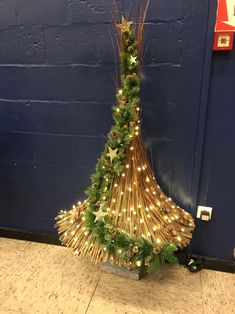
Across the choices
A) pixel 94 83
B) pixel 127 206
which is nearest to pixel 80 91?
pixel 94 83

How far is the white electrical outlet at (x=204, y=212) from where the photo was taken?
60.6 inches

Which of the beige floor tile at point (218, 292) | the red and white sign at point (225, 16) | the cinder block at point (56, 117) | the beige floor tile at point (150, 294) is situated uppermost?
the red and white sign at point (225, 16)

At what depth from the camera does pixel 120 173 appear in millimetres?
1318

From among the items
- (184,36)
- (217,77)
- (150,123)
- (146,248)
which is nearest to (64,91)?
(150,123)

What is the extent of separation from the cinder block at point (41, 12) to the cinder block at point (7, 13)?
0.09 ft

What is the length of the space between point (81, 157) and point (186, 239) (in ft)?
2.39

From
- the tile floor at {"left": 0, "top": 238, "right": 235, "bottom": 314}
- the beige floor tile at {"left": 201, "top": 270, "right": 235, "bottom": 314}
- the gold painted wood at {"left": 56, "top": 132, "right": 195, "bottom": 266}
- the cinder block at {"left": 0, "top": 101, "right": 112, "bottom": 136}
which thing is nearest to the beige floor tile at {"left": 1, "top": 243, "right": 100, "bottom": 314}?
the tile floor at {"left": 0, "top": 238, "right": 235, "bottom": 314}

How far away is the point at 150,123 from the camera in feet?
4.81

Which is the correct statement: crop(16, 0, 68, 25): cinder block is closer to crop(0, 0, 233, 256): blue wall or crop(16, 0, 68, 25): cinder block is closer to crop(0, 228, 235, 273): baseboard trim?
crop(0, 0, 233, 256): blue wall

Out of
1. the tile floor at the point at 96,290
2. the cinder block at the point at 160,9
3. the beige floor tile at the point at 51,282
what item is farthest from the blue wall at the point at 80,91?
the beige floor tile at the point at 51,282

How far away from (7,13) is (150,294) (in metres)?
1.64

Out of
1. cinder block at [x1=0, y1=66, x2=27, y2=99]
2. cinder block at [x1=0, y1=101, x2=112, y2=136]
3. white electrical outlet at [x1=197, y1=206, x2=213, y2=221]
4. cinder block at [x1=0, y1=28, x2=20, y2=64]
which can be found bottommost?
white electrical outlet at [x1=197, y1=206, x2=213, y2=221]

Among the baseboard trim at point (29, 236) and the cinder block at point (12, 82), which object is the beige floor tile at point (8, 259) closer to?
the baseboard trim at point (29, 236)

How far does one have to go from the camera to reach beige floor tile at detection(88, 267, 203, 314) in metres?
1.38
